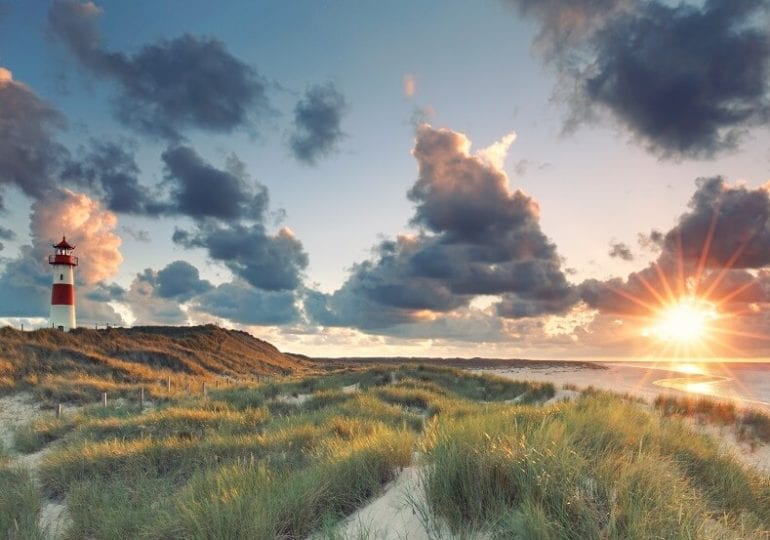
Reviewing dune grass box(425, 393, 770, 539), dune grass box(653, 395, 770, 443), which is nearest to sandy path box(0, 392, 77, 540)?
dune grass box(425, 393, 770, 539)

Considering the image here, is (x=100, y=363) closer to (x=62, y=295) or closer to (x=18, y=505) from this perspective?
(x=62, y=295)

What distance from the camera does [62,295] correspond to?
40219mm

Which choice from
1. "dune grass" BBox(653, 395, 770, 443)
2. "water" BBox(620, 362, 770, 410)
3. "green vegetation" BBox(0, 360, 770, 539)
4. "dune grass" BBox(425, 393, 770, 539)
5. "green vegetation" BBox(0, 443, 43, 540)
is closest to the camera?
"dune grass" BBox(425, 393, 770, 539)

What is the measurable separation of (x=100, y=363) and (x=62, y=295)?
60.9 ft

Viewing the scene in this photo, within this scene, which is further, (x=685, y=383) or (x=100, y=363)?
(x=685, y=383)

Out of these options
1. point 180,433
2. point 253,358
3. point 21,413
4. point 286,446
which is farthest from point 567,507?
point 253,358

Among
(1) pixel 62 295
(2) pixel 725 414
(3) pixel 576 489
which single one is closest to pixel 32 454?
(3) pixel 576 489

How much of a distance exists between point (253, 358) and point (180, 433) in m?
41.5

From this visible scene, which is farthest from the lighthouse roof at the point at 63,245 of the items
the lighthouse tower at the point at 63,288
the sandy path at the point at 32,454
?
the sandy path at the point at 32,454

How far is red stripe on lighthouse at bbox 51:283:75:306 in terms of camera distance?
4000cm

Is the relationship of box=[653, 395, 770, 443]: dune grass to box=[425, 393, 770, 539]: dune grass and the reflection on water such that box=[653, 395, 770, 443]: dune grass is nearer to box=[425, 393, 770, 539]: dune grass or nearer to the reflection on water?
the reflection on water

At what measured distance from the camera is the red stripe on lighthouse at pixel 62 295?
40.0 metres

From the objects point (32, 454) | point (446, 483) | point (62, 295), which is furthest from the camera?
point (62, 295)

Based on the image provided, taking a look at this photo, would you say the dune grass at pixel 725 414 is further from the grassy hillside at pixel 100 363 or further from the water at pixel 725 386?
the grassy hillside at pixel 100 363
